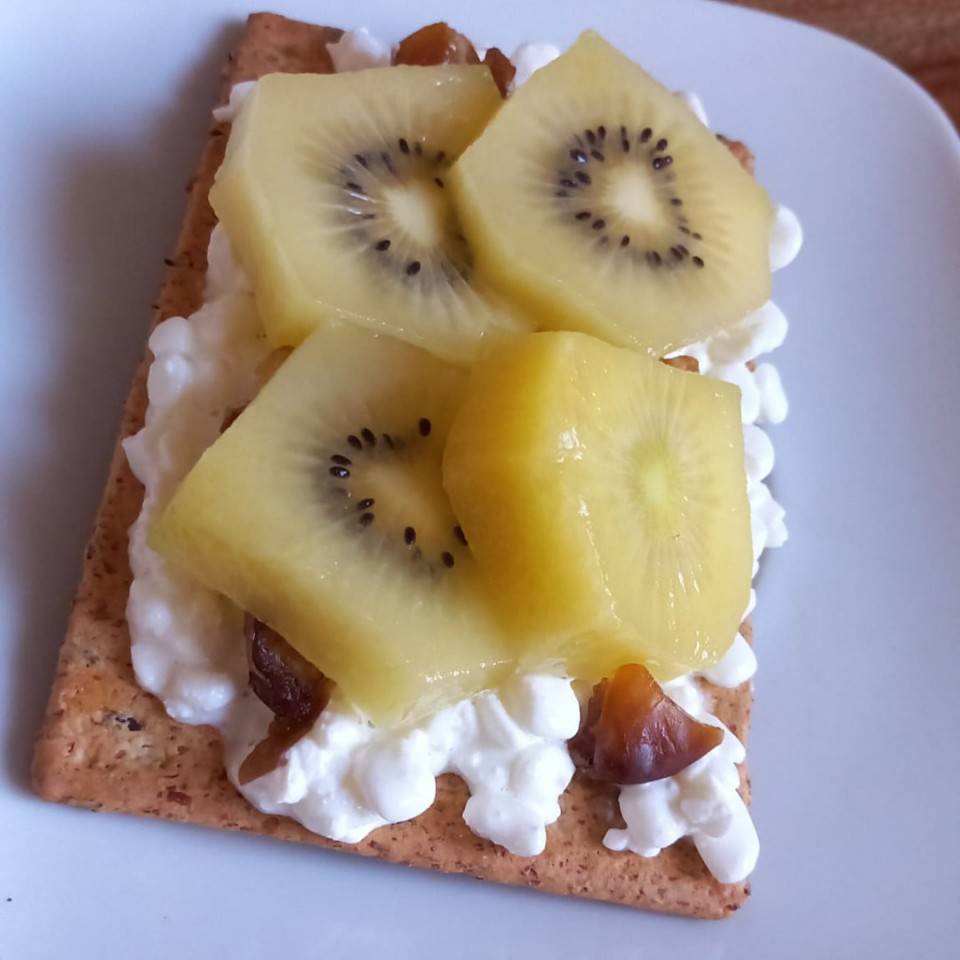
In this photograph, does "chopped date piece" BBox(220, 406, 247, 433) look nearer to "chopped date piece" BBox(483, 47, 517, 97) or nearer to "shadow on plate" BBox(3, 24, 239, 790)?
"shadow on plate" BBox(3, 24, 239, 790)

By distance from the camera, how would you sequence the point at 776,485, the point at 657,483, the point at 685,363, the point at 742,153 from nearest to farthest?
the point at 657,483 → the point at 685,363 → the point at 776,485 → the point at 742,153

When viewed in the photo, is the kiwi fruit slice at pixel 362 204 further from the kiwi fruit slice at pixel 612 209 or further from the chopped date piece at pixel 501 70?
the chopped date piece at pixel 501 70

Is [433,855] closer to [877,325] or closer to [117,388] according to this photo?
[117,388]

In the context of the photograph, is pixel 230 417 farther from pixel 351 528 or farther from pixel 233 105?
pixel 233 105

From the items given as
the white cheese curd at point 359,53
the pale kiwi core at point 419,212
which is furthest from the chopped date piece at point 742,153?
the pale kiwi core at point 419,212

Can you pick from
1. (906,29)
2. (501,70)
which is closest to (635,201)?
(501,70)

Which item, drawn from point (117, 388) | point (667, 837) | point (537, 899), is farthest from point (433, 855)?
point (117, 388)

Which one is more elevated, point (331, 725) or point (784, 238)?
point (784, 238)
